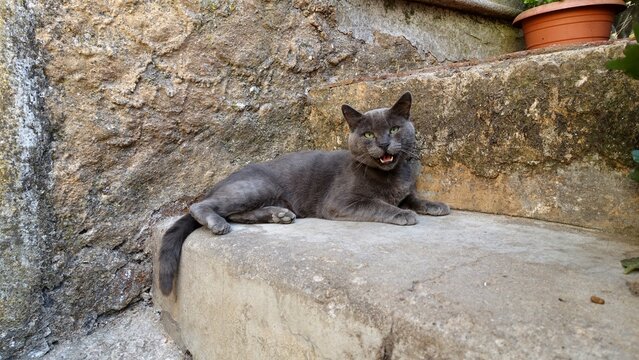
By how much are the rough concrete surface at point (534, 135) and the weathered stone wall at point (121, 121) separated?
2.22 feet

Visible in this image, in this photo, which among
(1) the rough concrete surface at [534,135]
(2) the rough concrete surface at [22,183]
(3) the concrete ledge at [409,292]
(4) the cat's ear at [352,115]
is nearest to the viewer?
(3) the concrete ledge at [409,292]

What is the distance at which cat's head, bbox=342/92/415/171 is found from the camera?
1.73m

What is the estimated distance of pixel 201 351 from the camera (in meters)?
1.48

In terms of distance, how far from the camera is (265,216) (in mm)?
1757

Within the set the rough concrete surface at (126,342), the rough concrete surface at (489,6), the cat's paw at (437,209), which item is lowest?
the rough concrete surface at (126,342)

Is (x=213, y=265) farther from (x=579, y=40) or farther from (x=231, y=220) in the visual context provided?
(x=579, y=40)

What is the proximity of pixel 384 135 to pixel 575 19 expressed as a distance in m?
1.55

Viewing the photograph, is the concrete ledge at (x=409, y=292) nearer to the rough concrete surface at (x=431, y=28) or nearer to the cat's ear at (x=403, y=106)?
the cat's ear at (x=403, y=106)

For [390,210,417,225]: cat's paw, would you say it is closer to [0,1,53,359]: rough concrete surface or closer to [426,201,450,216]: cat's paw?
[426,201,450,216]: cat's paw

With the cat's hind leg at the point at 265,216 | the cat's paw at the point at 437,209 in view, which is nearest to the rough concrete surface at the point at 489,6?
the cat's paw at the point at 437,209

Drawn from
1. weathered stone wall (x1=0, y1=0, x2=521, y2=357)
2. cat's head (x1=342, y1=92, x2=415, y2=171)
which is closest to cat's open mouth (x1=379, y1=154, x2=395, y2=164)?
cat's head (x1=342, y1=92, x2=415, y2=171)

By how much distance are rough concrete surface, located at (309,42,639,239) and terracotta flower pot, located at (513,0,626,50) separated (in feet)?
3.50

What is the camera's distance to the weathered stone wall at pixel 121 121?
1.49 meters

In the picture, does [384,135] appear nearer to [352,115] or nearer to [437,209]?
[352,115]
